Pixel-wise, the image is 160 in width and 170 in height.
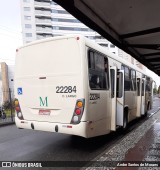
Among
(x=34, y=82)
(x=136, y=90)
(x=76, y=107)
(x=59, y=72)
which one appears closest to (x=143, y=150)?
(x=76, y=107)

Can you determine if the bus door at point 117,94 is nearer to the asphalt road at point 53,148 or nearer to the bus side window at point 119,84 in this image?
the bus side window at point 119,84

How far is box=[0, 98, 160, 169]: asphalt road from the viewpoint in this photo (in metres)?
5.97

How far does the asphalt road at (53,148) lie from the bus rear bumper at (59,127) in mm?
735

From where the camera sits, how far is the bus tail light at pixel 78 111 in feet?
18.7

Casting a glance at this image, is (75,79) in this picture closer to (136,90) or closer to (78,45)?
(78,45)

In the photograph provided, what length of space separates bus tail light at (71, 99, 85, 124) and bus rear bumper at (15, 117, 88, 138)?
13 centimetres

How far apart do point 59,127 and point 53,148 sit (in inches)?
52.4

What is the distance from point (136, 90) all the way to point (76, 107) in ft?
22.0

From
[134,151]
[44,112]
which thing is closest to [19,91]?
[44,112]

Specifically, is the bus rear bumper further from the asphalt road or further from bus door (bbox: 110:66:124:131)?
bus door (bbox: 110:66:124:131)

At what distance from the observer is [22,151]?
6.58 metres

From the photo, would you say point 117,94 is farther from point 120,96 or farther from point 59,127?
point 59,127

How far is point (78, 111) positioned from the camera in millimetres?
5730

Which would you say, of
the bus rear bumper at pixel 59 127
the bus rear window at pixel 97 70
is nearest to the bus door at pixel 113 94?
the bus rear window at pixel 97 70
